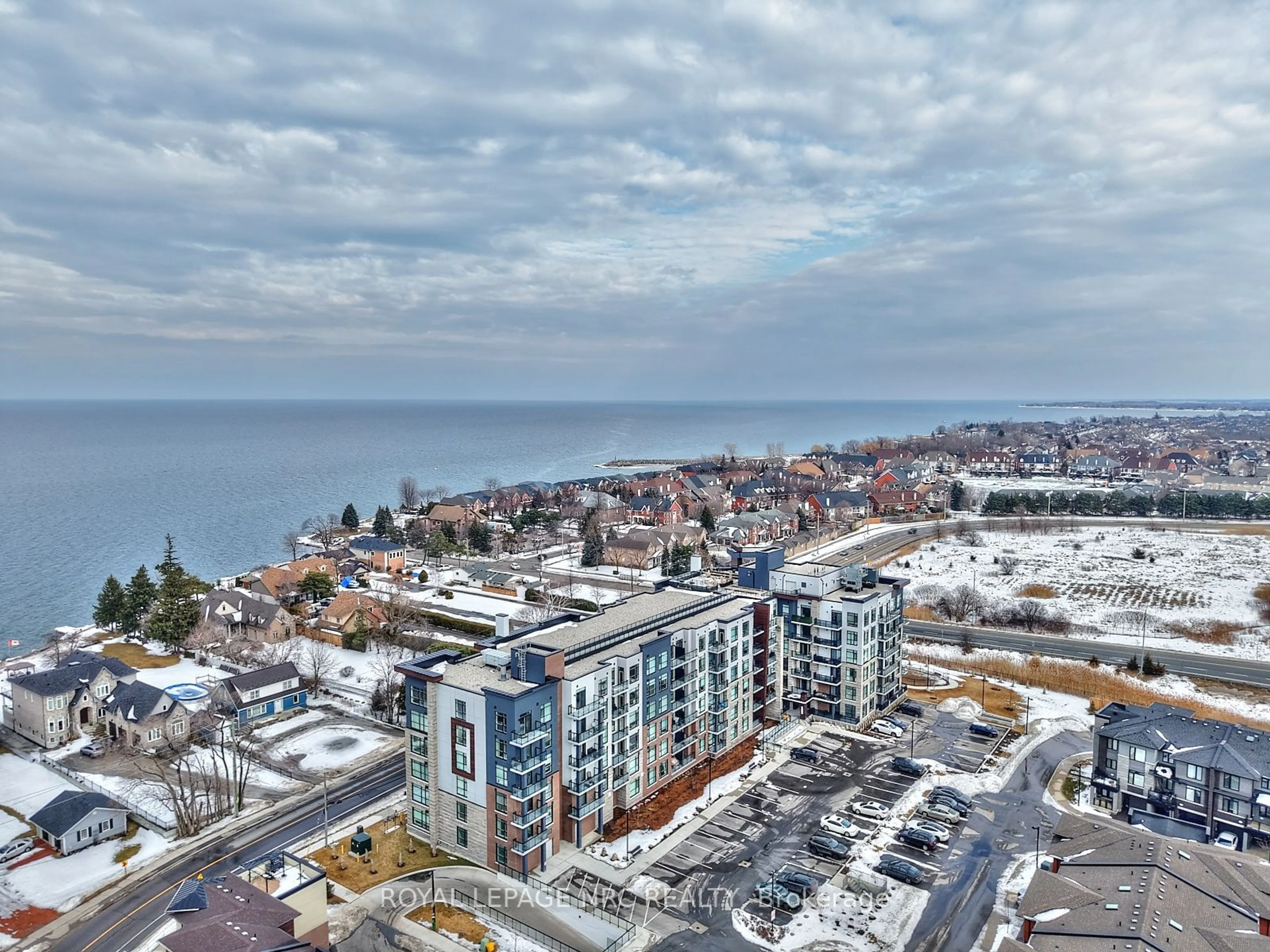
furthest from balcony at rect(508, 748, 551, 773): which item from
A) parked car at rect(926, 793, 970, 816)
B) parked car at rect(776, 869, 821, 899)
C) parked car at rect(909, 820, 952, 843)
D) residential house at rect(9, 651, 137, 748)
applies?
residential house at rect(9, 651, 137, 748)

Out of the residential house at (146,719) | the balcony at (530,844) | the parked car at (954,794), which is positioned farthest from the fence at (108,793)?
the parked car at (954,794)

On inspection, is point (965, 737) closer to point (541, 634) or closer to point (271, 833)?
point (541, 634)

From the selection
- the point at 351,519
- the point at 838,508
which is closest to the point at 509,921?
the point at 351,519

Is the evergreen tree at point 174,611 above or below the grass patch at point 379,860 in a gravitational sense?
above

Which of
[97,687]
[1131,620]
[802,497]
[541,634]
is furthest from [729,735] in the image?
[802,497]

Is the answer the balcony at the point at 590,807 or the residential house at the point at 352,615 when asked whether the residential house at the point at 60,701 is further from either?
the balcony at the point at 590,807

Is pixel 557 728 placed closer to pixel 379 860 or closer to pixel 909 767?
pixel 379 860
